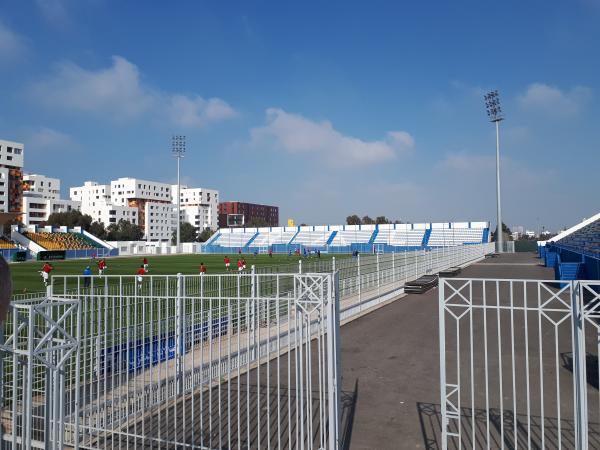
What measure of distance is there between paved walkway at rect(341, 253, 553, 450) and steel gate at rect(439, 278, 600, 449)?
0.36 m

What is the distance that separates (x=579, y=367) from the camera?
4.38 m

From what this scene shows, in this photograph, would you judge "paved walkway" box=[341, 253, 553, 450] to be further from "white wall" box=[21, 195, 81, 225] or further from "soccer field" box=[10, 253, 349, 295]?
"white wall" box=[21, 195, 81, 225]

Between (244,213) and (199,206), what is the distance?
26824mm

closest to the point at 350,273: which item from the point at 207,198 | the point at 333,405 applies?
the point at 333,405

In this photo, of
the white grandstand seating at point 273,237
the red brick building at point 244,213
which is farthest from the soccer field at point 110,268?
the red brick building at point 244,213

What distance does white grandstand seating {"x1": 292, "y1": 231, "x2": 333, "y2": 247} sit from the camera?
77.6 m

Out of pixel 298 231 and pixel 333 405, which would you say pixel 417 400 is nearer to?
pixel 333 405

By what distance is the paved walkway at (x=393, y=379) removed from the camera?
19.4 feet

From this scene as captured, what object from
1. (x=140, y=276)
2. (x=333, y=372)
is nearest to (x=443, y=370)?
(x=333, y=372)

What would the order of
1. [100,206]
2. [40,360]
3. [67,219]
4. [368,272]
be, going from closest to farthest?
1. [40,360]
2. [368,272]
3. [67,219]
4. [100,206]

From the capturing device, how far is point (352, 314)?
14945 millimetres

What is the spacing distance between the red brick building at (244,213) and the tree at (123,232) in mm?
49773

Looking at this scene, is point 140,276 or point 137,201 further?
point 137,201

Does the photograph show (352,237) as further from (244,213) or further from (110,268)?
(244,213)
